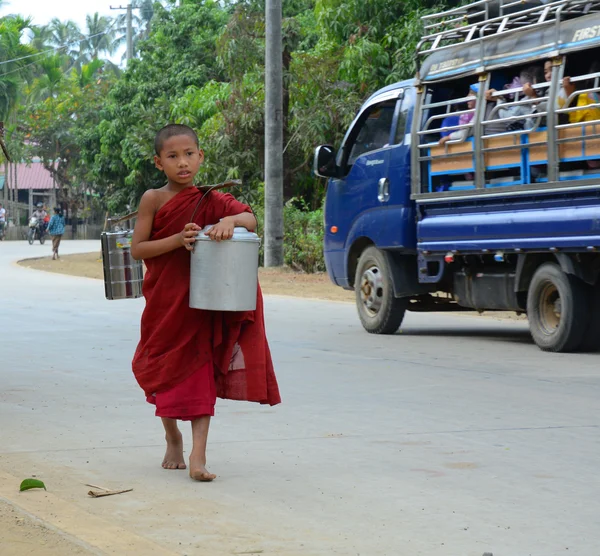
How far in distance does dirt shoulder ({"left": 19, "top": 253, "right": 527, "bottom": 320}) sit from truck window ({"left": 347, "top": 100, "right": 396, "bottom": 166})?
3554mm

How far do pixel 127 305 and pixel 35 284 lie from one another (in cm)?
641

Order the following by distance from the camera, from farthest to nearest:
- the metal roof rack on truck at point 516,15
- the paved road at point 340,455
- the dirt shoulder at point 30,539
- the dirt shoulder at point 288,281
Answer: the dirt shoulder at point 288,281 → the metal roof rack on truck at point 516,15 → the paved road at point 340,455 → the dirt shoulder at point 30,539

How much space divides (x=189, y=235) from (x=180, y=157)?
417mm

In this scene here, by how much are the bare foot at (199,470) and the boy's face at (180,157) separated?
130cm

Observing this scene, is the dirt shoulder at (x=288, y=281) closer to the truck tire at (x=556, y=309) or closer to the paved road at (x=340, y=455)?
the truck tire at (x=556, y=309)

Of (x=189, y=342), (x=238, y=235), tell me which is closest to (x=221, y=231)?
(x=238, y=235)

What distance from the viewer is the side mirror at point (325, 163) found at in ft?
47.7

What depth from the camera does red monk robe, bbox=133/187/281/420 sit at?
241 inches

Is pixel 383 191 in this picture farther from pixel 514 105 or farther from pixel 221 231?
pixel 221 231

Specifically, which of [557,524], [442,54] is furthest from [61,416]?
[442,54]

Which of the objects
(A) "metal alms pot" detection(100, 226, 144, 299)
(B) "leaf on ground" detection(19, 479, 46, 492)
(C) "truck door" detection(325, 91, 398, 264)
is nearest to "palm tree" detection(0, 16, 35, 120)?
(C) "truck door" detection(325, 91, 398, 264)

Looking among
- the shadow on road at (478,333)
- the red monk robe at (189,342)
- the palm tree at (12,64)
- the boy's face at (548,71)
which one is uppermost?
the palm tree at (12,64)

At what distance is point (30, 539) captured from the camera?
4.81 m

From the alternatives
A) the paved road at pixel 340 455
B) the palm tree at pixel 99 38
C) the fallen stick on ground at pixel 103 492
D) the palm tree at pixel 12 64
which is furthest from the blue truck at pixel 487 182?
the palm tree at pixel 99 38
